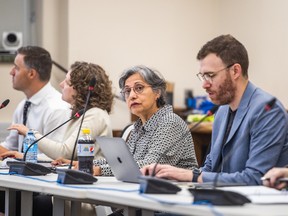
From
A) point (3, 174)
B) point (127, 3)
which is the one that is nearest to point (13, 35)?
point (127, 3)

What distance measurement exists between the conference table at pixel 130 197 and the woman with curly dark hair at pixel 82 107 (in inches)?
28.8

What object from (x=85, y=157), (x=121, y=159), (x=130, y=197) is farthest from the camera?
(x=85, y=157)

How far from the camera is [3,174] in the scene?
3.18 m

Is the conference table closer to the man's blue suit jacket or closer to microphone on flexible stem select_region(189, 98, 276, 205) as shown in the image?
microphone on flexible stem select_region(189, 98, 276, 205)

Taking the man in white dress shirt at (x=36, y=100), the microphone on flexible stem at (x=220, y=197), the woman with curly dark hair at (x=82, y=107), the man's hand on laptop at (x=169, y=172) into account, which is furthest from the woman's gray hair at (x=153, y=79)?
the microphone on flexible stem at (x=220, y=197)

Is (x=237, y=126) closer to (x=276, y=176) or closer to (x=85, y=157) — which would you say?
(x=276, y=176)

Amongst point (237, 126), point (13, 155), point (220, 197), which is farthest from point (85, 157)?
point (220, 197)

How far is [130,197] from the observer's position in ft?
7.20

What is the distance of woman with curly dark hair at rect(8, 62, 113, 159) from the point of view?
391 cm

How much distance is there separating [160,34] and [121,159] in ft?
13.5

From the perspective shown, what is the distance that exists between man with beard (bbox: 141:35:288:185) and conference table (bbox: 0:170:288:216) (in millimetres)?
144

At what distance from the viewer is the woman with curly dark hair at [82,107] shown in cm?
391

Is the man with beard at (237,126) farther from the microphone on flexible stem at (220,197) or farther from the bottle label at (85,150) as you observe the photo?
the microphone on flexible stem at (220,197)

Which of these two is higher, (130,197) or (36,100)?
(36,100)
